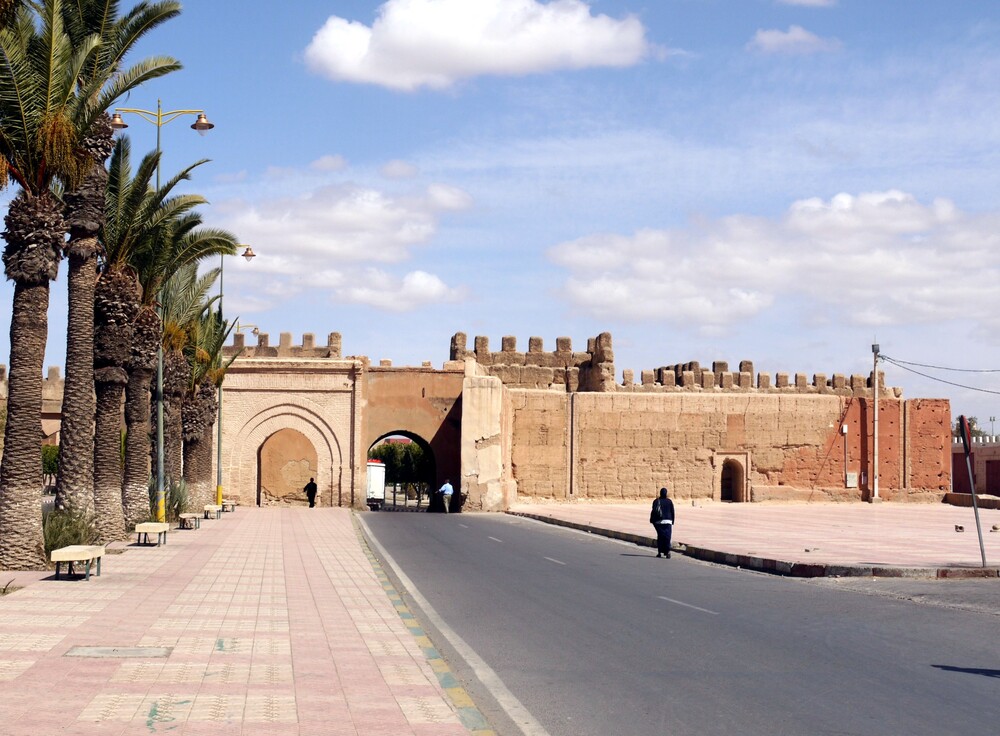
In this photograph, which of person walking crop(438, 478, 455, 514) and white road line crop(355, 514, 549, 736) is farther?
person walking crop(438, 478, 455, 514)

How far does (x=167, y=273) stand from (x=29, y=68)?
10909mm

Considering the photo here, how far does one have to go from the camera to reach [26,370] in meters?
16.3

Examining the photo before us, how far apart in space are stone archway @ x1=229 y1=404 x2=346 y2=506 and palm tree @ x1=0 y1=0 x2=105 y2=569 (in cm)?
2740

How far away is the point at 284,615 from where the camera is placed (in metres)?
12.2

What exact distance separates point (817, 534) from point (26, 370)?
62.6 ft

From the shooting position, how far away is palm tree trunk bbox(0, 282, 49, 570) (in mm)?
15859

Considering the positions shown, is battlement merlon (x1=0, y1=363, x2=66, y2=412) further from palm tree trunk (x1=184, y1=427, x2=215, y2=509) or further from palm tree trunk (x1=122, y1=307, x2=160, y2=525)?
palm tree trunk (x1=122, y1=307, x2=160, y2=525)

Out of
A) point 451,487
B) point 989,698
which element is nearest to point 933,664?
point 989,698

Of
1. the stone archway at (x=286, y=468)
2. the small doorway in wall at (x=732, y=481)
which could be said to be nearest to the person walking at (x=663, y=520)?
the small doorway in wall at (x=732, y=481)

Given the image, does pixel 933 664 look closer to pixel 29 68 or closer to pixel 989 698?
pixel 989 698

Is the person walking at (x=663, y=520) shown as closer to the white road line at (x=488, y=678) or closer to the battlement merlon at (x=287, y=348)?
the white road line at (x=488, y=678)

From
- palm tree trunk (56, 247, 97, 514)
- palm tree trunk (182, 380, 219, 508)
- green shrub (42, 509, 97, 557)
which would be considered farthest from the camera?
palm tree trunk (182, 380, 219, 508)

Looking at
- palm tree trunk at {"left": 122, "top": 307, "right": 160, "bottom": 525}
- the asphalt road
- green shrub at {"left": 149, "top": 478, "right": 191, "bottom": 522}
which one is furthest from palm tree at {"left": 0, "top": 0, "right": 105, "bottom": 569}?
green shrub at {"left": 149, "top": 478, "right": 191, "bottom": 522}

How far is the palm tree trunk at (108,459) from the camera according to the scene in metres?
21.5
